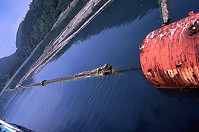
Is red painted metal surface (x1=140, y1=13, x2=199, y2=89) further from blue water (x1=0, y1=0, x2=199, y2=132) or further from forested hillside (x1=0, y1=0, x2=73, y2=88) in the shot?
forested hillside (x1=0, y1=0, x2=73, y2=88)

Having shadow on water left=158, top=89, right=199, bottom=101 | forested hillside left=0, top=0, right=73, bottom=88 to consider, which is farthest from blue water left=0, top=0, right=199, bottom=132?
forested hillside left=0, top=0, right=73, bottom=88

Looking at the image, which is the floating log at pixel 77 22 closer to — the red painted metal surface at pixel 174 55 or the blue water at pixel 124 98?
the blue water at pixel 124 98

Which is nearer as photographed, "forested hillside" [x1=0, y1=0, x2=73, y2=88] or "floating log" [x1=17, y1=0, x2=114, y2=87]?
"floating log" [x1=17, y1=0, x2=114, y2=87]

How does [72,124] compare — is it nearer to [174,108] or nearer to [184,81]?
[174,108]

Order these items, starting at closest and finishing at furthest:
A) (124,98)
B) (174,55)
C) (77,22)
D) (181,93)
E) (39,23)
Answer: (174,55), (181,93), (124,98), (77,22), (39,23)

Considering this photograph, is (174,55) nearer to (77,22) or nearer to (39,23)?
(77,22)

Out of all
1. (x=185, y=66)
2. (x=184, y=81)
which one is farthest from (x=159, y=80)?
(x=185, y=66)

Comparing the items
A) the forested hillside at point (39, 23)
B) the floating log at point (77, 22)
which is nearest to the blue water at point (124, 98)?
the floating log at point (77, 22)

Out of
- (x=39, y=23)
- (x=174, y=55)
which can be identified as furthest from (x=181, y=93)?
(x=39, y=23)
